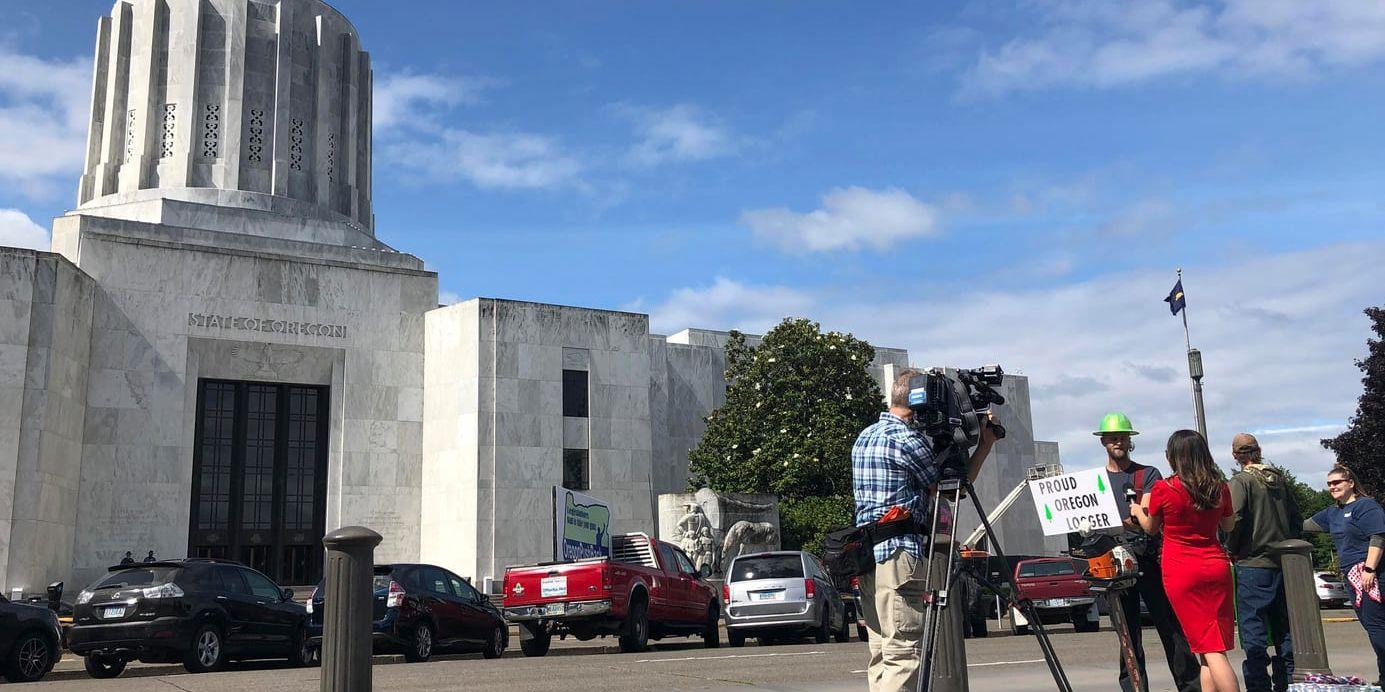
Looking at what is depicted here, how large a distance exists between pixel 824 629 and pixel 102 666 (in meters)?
10.7

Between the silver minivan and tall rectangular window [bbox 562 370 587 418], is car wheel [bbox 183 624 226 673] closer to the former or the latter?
the silver minivan

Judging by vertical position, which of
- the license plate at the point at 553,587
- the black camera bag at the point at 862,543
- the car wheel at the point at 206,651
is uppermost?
the black camera bag at the point at 862,543

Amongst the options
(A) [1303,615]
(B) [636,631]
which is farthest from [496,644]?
(A) [1303,615]

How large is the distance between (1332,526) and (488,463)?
1102 inches

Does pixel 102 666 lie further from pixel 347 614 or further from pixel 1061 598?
pixel 1061 598

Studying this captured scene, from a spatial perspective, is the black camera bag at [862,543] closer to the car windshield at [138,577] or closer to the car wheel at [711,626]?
the car windshield at [138,577]

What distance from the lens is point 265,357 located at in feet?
114

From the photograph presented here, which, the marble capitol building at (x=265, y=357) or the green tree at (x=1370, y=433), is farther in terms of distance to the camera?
the green tree at (x=1370, y=433)

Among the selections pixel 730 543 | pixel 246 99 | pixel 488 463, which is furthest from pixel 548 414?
pixel 246 99

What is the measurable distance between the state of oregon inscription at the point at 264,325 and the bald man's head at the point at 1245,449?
30299 millimetres

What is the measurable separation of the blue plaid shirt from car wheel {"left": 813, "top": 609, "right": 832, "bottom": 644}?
1368 centimetres

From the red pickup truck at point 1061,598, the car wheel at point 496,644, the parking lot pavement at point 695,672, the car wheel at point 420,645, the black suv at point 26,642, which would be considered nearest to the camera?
the parking lot pavement at point 695,672

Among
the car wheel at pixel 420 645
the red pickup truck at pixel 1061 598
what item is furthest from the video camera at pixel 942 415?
the red pickup truck at pixel 1061 598

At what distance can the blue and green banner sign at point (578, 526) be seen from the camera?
83.1 ft
